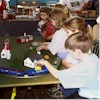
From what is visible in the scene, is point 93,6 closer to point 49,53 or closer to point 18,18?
point 18,18

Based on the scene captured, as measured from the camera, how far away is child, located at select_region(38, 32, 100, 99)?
1.81 m

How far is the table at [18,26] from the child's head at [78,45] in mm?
1911

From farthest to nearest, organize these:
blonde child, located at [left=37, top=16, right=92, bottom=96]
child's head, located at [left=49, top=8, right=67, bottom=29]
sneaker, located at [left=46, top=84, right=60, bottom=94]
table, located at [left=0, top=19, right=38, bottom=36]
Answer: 1. table, located at [left=0, top=19, right=38, bottom=36]
2. sneaker, located at [left=46, top=84, right=60, bottom=94]
3. child's head, located at [left=49, top=8, right=67, bottom=29]
4. blonde child, located at [left=37, top=16, right=92, bottom=96]

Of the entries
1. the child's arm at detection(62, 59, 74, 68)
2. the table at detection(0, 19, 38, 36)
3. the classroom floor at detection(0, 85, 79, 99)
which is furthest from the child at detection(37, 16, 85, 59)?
the table at detection(0, 19, 38, 36)

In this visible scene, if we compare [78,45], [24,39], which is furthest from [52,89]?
[78,45]

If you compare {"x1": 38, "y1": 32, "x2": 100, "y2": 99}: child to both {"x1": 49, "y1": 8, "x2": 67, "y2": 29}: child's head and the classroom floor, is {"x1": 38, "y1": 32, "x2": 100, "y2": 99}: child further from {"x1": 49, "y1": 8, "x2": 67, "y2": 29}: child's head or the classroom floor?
the classroom floor

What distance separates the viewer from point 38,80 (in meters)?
1.90

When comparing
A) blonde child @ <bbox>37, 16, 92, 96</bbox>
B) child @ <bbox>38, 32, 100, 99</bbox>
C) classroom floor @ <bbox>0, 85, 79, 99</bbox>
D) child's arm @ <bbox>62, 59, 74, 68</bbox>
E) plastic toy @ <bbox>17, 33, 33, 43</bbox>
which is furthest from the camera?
classroom floor @ <bbox>0, 85, 79, 99</bbox>

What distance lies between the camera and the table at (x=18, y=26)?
3.74 m

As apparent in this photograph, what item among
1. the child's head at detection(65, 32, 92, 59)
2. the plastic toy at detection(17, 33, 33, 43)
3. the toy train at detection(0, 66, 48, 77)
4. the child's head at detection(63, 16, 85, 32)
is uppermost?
the child's head at detection(63, 16, 85, 32)

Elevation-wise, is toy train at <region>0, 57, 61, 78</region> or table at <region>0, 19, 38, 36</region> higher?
table at <region>0, 19, 38, 36</region>

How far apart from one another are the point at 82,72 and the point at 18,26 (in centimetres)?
215

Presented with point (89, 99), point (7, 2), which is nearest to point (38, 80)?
point (89, 99)

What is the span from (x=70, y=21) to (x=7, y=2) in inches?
79.9
